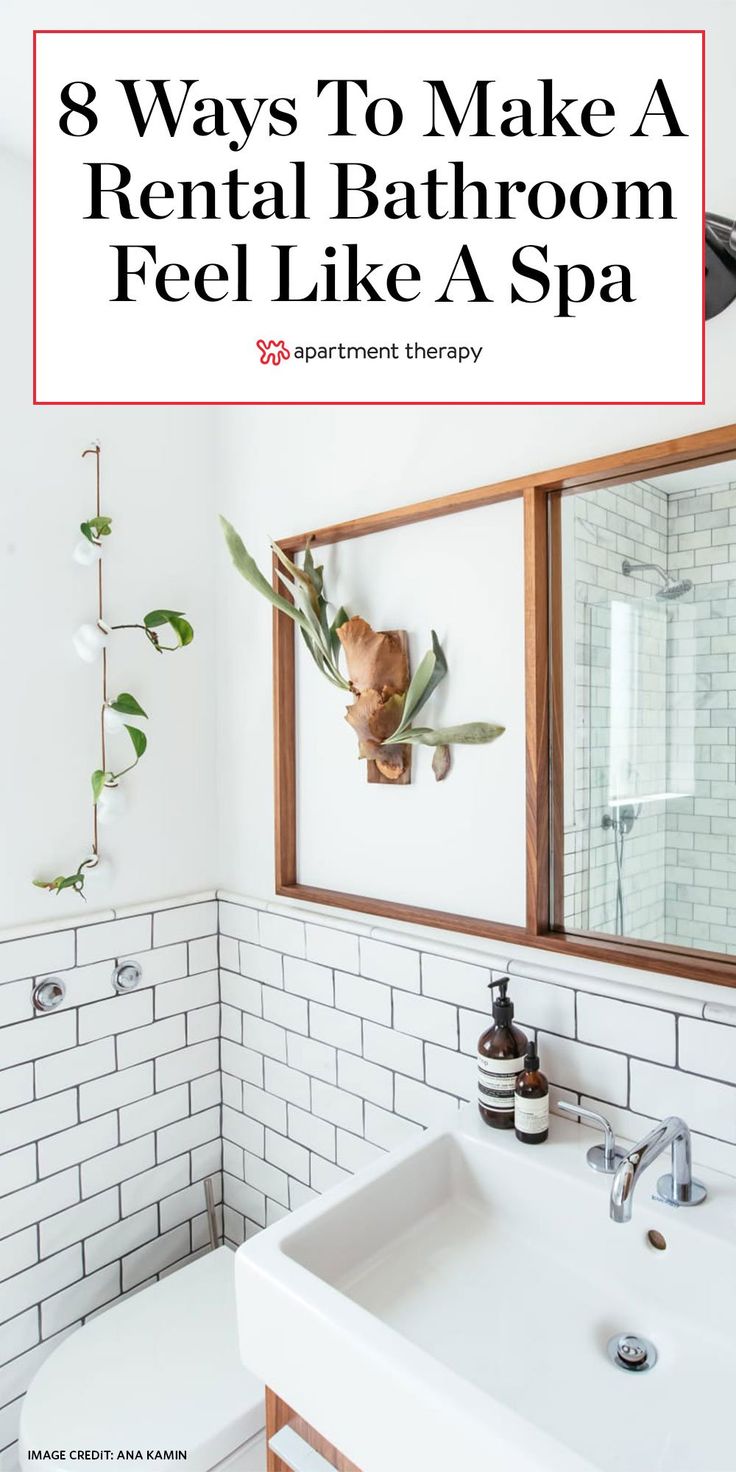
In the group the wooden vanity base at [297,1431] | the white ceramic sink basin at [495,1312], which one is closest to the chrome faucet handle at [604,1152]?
the white ceramic sink basin at [495,1312]

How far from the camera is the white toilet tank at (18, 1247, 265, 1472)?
3.87ft

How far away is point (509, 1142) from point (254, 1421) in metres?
0.61

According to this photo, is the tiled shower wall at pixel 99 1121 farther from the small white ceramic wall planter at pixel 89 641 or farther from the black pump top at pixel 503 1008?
the black pump top at pixel 503 1008

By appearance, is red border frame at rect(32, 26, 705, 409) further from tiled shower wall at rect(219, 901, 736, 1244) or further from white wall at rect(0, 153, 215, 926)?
tiled shower wall at rect(219, 901, 736, 1244)

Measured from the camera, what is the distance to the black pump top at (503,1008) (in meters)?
1.17

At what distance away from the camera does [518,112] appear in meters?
1.12

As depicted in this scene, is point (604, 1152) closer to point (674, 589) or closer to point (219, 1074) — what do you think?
point (674, 589)

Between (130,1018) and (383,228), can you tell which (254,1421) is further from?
(383,228)

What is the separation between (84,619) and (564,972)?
1.08 metres

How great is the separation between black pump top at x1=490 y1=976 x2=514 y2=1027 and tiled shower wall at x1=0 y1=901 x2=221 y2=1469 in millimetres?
798

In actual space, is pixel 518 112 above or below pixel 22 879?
above

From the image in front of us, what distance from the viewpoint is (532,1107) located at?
3.64 feet

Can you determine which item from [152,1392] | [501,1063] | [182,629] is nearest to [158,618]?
[182,629]

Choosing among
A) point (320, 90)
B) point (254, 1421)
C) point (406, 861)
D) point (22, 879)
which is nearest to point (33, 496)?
point (22, 879)
